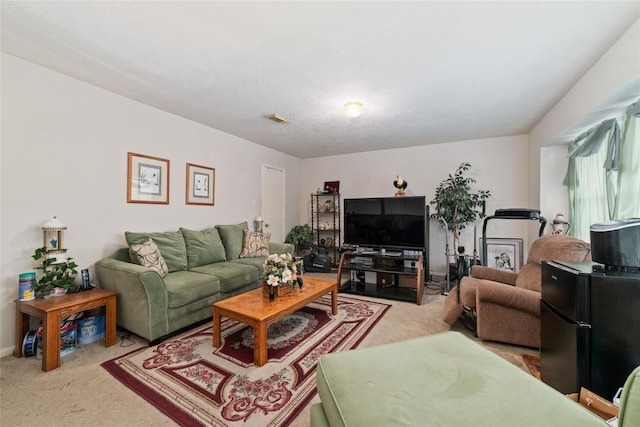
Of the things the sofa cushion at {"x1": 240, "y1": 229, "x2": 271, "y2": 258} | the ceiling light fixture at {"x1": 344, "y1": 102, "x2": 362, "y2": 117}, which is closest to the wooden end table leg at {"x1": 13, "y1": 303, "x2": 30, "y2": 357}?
the sofa cushion at {"x1": 240, "y1": 229, "x2": 271, "y2": 258}

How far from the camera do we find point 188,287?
2.43 metres

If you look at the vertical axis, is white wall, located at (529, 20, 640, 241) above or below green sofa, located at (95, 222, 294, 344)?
above

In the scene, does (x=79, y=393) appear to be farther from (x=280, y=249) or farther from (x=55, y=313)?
(x=280, y=249)

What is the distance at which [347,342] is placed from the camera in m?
2.24

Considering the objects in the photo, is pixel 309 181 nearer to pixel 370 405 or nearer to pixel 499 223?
pixel 499 223

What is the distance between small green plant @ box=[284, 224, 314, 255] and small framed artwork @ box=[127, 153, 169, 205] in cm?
254

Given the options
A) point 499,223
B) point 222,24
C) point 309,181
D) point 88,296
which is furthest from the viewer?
point 309,181

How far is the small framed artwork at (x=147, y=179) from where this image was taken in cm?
289

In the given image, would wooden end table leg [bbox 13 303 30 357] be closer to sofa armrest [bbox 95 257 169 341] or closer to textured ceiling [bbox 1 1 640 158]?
sofa armrest [bbox 95 257 169 341]

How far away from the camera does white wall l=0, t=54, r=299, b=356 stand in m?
2.08

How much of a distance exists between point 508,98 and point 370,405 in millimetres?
3355

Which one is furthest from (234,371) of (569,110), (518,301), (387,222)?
(569,110)

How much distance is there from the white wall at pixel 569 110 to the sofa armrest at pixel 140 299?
390 centimetres

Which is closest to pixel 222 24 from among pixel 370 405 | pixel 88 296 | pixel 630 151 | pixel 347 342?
pixel 370 405
